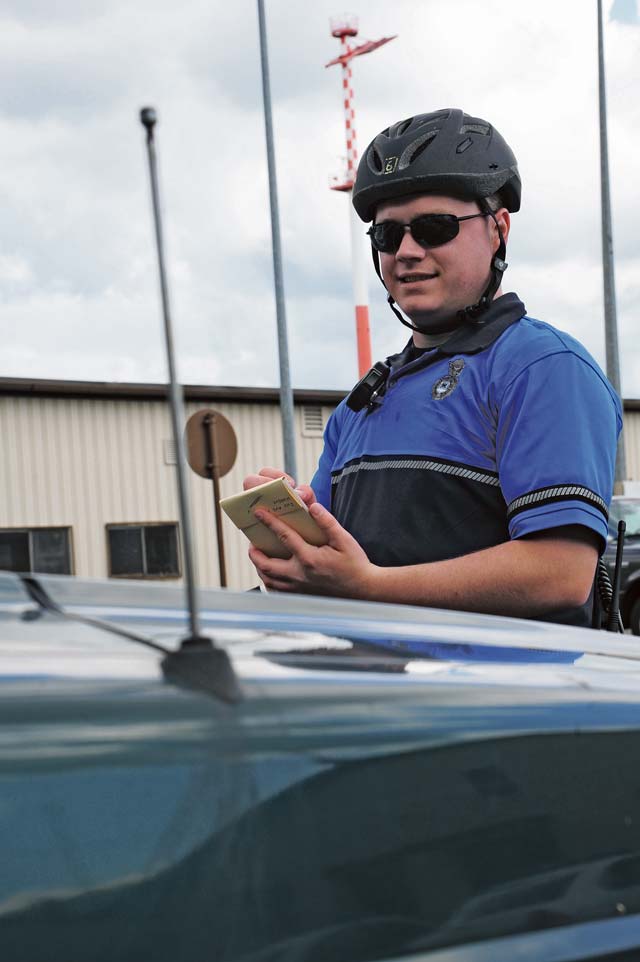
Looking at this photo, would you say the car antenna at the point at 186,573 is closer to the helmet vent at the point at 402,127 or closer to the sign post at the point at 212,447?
the helmet vent at the point at 402,127

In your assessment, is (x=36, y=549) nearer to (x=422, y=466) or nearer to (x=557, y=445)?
(x=422, y=466)

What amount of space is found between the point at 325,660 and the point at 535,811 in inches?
8.7

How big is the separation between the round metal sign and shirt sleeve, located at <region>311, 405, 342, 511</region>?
8.21 m

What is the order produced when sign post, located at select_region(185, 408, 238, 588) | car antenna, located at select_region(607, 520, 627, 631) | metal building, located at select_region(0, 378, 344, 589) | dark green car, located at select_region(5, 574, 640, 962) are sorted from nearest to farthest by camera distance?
dark green car, located at select_region(5, 574, 640, 962) → car antenna, located at select_region(607, 520, 627, 631) → sign post, located at select_region(185, 408, 238, 588) → metal building, located at select_region(0, 378, 344, 589)

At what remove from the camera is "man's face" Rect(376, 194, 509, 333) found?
8.17 feet

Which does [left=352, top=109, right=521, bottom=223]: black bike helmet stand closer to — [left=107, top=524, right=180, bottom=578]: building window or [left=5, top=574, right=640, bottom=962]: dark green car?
[left=5, top=574, right=640, bottom=962]: dark green car

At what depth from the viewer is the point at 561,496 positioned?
1.99 metres

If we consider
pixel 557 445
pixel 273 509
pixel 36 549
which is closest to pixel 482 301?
pixel 557 445

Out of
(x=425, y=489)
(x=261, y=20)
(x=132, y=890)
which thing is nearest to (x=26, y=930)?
Answer: (x=132, y=890)

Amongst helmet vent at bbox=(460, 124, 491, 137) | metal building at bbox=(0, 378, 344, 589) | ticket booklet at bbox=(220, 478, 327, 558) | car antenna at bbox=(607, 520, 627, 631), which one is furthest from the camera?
metal building at bbox=(0, 378, 344, 589)

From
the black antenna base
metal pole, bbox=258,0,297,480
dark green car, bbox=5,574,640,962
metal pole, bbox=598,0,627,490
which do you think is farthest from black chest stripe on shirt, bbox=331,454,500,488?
metal pole, bbox=598,0,627,490

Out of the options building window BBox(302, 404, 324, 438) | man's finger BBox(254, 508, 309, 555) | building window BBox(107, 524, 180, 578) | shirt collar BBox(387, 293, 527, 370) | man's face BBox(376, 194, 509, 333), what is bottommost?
building window BBox(107, 524, 180, 578)

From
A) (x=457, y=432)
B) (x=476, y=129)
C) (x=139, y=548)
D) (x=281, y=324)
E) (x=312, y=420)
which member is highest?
(x=281, y=324)

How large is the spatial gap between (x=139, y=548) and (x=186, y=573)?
20.2 metres
